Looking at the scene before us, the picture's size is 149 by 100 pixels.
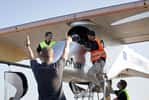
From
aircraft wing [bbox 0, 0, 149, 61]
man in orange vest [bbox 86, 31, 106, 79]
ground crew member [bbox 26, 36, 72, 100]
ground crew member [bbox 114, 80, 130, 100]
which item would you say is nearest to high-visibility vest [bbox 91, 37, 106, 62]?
man in orange vest [bbox 86, 31, 106, 79]

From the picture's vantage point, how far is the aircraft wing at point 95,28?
5.54m

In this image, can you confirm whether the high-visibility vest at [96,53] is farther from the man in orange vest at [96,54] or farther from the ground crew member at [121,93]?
the ground crew member at [121,93]

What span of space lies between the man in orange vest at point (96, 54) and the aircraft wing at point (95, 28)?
34 centimetres

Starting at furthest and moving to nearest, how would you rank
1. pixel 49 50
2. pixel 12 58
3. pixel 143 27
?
pixel 12 58
pixel 143 27
pixel 49 50

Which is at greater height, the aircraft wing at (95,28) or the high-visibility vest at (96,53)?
the aircraft wing at (95,28)

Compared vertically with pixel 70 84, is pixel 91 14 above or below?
above

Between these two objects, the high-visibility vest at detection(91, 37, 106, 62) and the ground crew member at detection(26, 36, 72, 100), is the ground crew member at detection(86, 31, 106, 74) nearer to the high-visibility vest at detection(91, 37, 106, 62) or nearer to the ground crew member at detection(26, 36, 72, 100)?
the high-visibility vest at detection(91, 37, 106, 62)

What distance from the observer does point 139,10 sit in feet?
17.9

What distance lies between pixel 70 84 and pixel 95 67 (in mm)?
1058

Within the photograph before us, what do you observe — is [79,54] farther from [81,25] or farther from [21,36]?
[21,36]

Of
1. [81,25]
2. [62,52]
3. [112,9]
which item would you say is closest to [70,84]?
[81,25]

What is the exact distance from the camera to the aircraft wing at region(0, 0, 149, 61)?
5543 millimetres

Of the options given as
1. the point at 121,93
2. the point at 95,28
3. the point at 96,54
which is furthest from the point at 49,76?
the point at 121,93

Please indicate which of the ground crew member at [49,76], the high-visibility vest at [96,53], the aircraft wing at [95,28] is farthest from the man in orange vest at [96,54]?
the ground crew member at [49,76]
